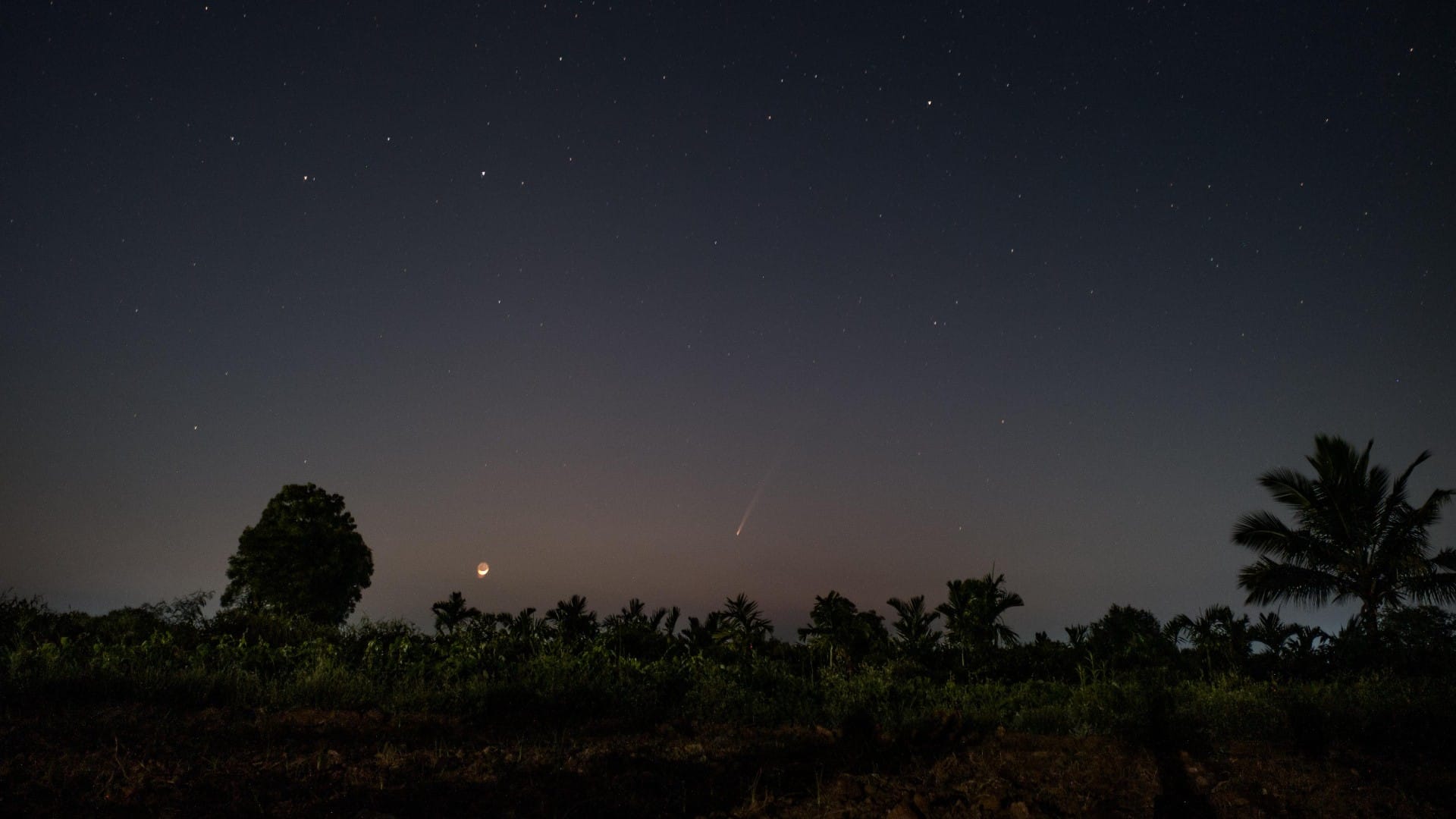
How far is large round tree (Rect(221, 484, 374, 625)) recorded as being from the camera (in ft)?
102

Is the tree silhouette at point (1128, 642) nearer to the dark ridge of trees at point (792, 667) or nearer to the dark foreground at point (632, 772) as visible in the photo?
the dark ridge of trees at point (792, 667)

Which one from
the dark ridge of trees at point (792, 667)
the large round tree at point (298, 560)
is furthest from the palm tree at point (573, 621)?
the large round tree at point (298, 560)

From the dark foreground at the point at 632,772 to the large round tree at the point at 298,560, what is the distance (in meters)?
28.7

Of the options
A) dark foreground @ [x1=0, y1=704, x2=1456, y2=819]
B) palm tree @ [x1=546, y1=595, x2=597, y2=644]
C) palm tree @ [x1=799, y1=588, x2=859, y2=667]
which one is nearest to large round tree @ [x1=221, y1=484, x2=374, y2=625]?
palm tree @ [x1=546, y1=595, x2=597, y2=644]

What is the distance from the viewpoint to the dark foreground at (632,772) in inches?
172

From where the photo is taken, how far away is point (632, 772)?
5133 millimetres

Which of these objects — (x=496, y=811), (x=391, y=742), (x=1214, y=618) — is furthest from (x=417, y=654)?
(x=1214, y=618)

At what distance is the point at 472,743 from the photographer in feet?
18.7

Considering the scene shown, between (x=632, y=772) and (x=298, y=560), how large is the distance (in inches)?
1260

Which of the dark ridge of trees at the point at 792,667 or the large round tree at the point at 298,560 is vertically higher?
the large round tree at the point at 298,560

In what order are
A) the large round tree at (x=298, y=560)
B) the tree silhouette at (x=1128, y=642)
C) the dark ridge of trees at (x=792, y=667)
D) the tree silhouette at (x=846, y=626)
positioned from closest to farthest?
1. the dark ridge of trees at (x=792, y=667)
2. the tree silhouette at (x=1128, y=642)
3. the tree silhouette at (x=846, y=626)
4. the large round tree at (x=298, y=560)

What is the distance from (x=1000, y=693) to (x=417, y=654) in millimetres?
7289

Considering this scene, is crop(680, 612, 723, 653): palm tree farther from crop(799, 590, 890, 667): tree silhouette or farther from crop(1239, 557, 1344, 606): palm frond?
crop(1239, 557, 1344, 606): palm frond

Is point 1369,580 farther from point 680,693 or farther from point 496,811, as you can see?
point 496,811
